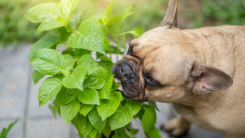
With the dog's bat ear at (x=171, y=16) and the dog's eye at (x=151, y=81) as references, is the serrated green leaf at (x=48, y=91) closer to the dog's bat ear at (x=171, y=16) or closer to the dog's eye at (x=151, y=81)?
the dog's eye at (x=151, y=81)

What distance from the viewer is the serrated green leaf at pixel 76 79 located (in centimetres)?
153

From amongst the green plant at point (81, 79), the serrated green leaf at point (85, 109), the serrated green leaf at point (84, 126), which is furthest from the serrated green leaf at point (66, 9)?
the serrated green leaf at point (84, 126)

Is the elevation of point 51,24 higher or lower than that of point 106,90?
higher

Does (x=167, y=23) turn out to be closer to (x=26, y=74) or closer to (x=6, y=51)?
(x=26, y=74)

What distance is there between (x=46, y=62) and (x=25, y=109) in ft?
6.91

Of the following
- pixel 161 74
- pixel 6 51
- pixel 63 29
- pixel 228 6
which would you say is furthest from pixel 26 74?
pixel 228 6

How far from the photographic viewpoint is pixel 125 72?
7.10ft

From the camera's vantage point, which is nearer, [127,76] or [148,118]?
[148,118]

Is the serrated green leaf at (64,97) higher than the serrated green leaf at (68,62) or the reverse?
the reverse

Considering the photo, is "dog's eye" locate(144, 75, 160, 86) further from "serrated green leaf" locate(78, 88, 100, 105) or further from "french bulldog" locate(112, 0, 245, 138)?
"serrated green leaf" locate(78, 88, 100, 105)

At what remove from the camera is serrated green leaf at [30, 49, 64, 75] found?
168cm

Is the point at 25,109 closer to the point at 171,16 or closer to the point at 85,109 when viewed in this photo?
the point at 85,109

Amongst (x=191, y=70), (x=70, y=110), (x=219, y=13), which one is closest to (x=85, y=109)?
(x=70, y=110)

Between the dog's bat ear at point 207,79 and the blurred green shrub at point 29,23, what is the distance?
2409 millimetres
